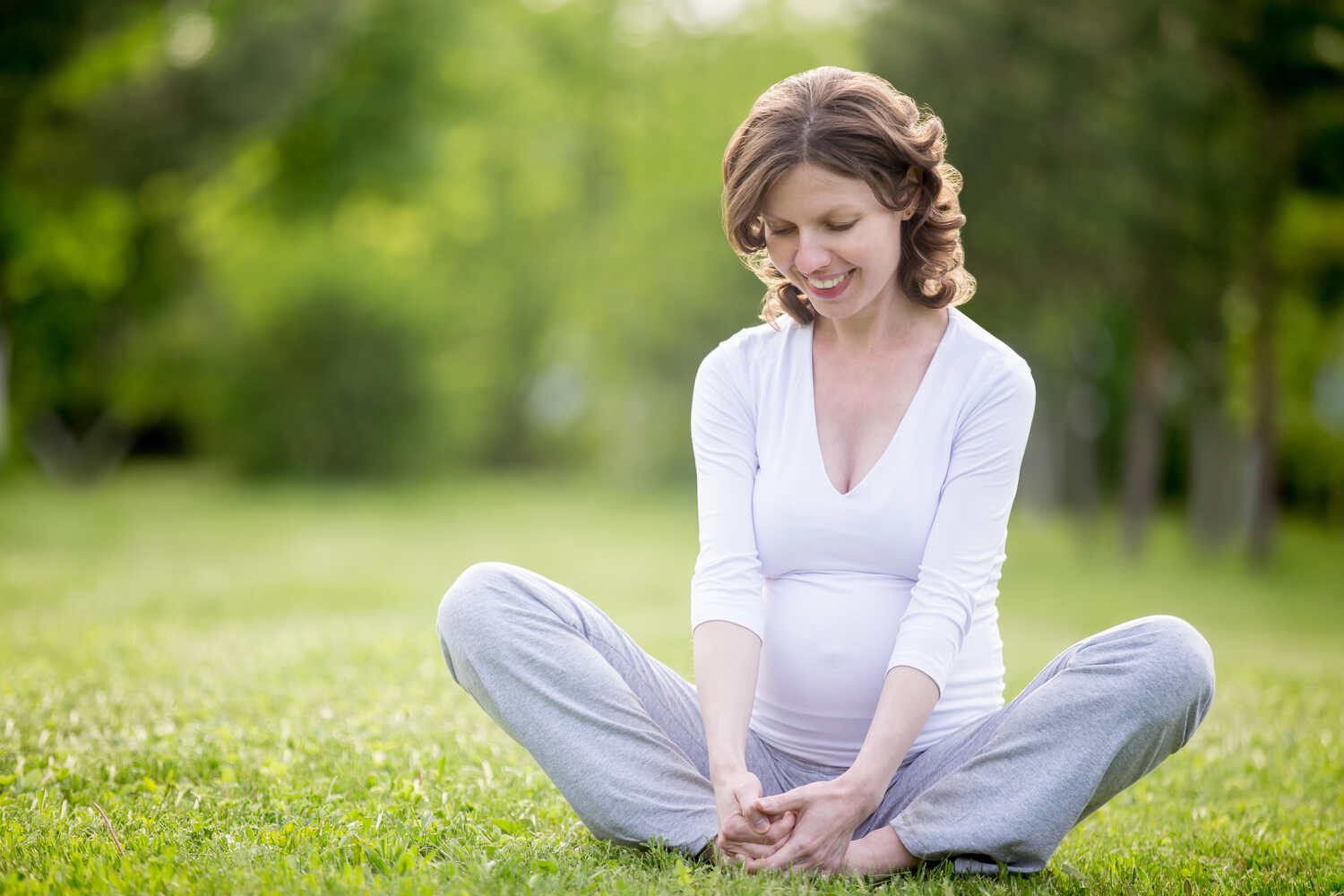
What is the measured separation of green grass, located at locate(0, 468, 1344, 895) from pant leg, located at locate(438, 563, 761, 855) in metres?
0.13

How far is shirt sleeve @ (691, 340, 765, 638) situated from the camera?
10.2 feet

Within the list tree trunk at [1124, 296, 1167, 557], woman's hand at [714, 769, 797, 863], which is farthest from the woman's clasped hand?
tree trunk at [1124, 296, 1167, 557]

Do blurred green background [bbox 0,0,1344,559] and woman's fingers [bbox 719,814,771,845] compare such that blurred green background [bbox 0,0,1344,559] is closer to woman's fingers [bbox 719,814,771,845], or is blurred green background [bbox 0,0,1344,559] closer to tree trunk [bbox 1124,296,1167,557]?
tree trunk [bbox 1124,296,1167,557]

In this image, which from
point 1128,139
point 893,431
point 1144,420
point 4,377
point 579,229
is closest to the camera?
point 893,431

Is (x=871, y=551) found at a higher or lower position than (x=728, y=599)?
higher

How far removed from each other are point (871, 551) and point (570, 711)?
2.89 feet

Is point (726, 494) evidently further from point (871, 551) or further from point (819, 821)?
point (819, 821)

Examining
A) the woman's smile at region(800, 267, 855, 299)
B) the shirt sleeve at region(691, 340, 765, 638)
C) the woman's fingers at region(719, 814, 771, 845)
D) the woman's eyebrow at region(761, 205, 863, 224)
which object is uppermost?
the woman's eyebrow at region(761, 205, 863, 224)

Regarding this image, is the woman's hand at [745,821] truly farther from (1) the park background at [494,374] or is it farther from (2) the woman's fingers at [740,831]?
(1) the park background at [494,374]

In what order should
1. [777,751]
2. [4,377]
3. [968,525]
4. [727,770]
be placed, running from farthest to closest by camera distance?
[4,377] → [777,751] → [968,525] → [727,770]

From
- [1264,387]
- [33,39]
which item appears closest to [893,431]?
[33,39]

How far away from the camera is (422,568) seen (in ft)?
43.8

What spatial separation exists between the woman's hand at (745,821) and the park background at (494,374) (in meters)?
0.14

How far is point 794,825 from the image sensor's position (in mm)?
2885
